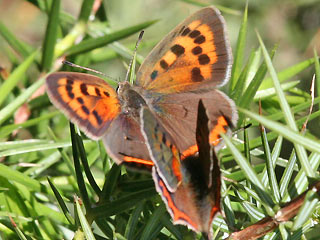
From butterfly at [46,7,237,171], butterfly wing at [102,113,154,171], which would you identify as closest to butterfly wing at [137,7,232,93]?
butterfly at [46,7,237,171]

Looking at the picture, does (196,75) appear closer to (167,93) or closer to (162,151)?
(167,93)

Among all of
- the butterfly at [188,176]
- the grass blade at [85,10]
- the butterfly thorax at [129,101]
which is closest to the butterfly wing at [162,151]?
the butterfly at [188,176]

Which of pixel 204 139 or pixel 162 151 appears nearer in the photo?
pixel 204 139

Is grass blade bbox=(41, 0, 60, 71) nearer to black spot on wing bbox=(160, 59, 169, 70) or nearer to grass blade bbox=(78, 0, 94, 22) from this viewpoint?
grass blade bbox=(78, 0, 94, 22)

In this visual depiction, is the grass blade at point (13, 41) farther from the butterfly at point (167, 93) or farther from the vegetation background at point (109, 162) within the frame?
the butterfly at point (167, 93)

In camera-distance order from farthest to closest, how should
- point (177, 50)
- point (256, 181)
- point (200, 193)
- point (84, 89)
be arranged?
point (177, 50)
point (84, 89)
point (200, 193)
point (256, 181)

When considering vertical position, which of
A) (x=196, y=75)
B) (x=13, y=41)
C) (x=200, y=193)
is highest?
(x=13, y=41)

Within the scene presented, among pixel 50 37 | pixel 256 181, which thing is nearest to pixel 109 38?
pixel 50 37

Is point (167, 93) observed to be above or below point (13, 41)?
below
